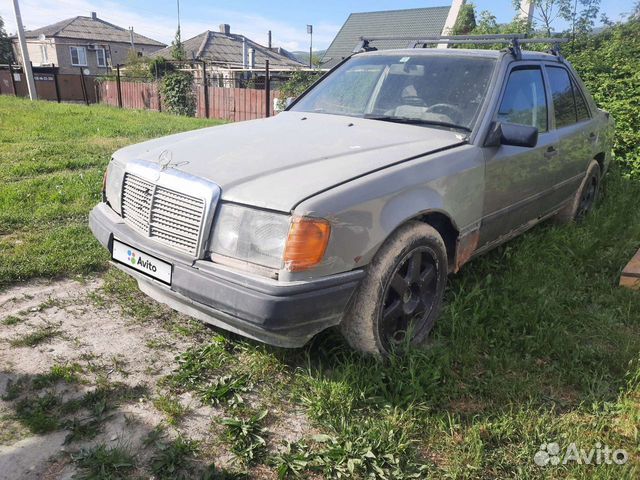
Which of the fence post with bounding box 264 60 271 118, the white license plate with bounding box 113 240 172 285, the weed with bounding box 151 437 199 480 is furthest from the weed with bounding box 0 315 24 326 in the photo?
the fence post with bounding box 264 60 271 118

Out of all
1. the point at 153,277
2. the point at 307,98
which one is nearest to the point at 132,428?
the point at 153,277

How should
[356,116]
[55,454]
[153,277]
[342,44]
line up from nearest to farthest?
[55,454] < [153,277] < [356,116] < [342,44]

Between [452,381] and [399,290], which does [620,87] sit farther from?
[452,381]

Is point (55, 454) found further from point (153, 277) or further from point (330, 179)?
point (330, 179)

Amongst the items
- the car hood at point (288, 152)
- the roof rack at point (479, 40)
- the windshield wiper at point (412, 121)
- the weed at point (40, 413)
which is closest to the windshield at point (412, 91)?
the windshield wiper at point (412, 121)

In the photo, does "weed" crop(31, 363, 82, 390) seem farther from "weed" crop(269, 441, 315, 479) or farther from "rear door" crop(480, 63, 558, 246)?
"rear door" crop(480, 63, 558, 246)

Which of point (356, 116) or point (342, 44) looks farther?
point (342, 44)

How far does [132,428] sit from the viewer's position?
2262mm

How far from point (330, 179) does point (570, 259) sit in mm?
2811

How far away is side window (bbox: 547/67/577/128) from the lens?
4.17m

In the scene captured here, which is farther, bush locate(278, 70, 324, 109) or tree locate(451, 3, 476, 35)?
tree locate(451, 3, 476, 35)

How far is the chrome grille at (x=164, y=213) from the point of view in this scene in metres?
2.38

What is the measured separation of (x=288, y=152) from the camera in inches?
108

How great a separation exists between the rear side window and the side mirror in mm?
1300
